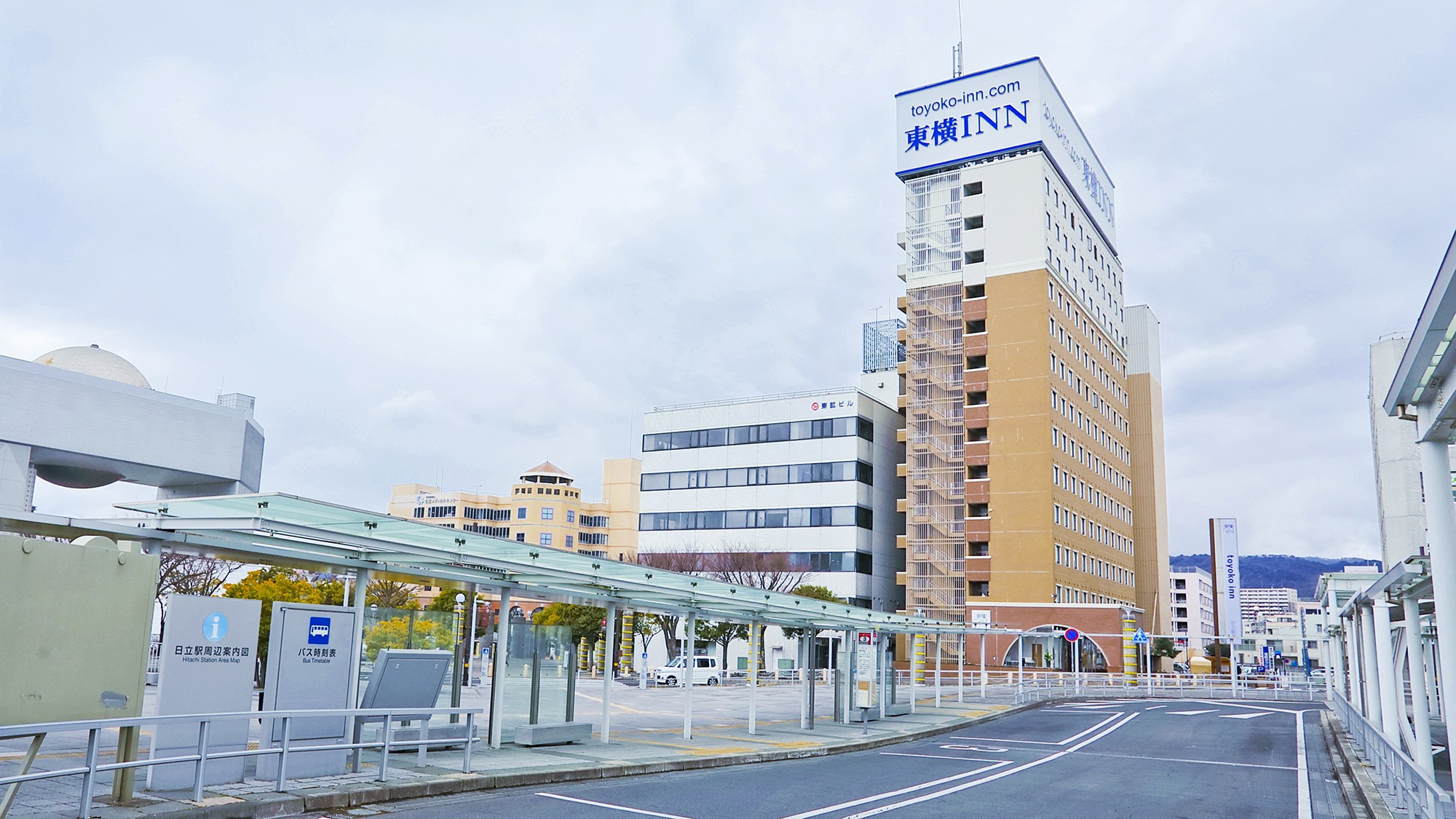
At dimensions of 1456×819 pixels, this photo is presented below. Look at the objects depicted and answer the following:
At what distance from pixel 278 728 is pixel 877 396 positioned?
253ft

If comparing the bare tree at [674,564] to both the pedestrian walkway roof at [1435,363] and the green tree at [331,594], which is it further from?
the pedestrian walkway roof at [1435,363]

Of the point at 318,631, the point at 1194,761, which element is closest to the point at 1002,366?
the point at 1194,761

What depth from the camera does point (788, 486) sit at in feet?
255

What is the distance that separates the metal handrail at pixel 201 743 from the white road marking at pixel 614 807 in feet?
4.55

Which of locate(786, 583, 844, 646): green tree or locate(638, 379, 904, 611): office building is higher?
locate(638, 379, 904, 611): office building

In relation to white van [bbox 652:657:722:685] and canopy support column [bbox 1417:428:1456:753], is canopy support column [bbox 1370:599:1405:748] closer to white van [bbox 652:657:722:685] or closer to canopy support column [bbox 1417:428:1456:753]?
canopy support column [bbox 1417:428:1456:753]

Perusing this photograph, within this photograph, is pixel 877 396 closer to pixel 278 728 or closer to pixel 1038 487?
pixel 1038 487

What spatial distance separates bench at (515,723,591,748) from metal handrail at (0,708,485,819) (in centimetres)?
267

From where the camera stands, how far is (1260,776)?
1862cm

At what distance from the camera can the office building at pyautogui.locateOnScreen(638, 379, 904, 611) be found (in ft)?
247

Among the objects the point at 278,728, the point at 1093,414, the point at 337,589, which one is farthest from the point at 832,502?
the point at 278,728

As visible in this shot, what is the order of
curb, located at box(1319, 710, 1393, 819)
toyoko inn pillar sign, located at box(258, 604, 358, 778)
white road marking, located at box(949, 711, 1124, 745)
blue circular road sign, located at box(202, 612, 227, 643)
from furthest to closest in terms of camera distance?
white road marking, located at box(949, 711, 1124, 745), curb, located at box(1319, 710, 1393, 819), toyoko inn pillar sign, located at box(258, 604, 358, 778), blue circular road sign, located at box(202, 612, 227, 643)

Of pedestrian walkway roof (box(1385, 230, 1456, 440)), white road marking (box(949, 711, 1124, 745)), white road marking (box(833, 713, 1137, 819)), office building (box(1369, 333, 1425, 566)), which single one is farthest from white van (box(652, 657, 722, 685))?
office building (box(1369, 333, 1425, 566))

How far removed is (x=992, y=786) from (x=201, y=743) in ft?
38.0
